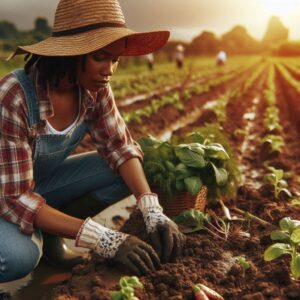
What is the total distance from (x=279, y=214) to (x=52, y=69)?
70.2 inches

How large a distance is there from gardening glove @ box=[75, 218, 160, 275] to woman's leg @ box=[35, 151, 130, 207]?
33.7 inches

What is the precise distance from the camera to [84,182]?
3277mm

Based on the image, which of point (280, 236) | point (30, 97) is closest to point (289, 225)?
point (280, 236)

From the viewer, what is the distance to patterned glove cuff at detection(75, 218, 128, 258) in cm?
239

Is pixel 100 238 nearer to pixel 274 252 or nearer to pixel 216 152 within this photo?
pixel 274 252

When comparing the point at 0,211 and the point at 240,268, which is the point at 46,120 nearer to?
the point at 0,211

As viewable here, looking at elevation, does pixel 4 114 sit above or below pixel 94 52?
below

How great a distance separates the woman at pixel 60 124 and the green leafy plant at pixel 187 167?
38 centimetres

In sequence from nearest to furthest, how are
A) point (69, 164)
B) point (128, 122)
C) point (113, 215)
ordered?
point (69, 164) → point (113, 215) → point (128, 122)

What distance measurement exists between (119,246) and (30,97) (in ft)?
2.87

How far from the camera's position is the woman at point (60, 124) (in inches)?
94.8

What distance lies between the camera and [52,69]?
8.35 feet

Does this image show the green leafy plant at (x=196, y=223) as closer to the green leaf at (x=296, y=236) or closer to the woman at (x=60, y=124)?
the woman at (x=60, y=124)

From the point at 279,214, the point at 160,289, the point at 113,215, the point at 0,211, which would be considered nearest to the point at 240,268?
the point at 160,289
